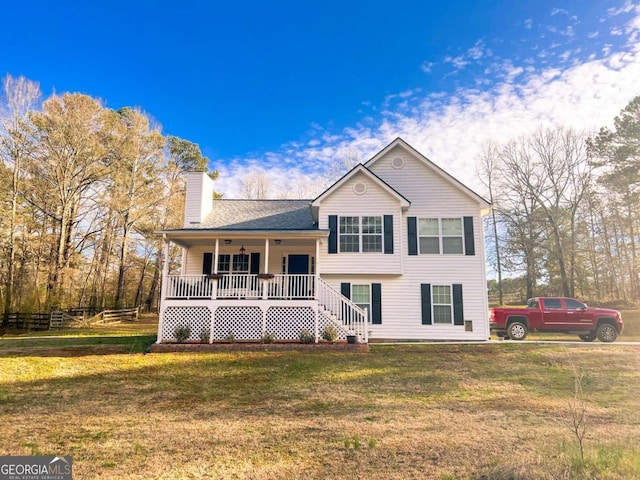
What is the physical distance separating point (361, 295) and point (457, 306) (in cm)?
405

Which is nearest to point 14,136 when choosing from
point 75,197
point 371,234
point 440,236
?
point 75,197

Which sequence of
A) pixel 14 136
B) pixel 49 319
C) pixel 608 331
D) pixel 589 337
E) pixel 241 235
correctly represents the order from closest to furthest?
pixel 241 235, pixel 608 331, pixel 589 337, pixel 49 319, pixel 14 136

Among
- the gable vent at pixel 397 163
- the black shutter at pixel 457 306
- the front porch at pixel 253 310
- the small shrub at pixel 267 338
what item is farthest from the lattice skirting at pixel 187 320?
the gable vent at pixel 397 163

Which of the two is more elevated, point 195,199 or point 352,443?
point 195,199

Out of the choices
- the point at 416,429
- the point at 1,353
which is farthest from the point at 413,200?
the point at 1,353

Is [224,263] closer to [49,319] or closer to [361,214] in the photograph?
[361,214]

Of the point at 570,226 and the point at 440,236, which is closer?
the point at 440,236

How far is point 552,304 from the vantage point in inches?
576

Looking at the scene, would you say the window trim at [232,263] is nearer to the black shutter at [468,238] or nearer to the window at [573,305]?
the black shutter at [468,238]

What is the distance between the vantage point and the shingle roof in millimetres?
15477

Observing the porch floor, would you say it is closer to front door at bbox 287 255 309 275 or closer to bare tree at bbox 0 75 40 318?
front door at bbox 287 255 309 275

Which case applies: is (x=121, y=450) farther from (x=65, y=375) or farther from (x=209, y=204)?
(x=209, y=204)

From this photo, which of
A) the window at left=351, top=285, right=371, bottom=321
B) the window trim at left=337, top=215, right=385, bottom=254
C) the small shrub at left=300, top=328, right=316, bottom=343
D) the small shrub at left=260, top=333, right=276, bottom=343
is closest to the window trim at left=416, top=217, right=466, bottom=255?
the window trim at left=337, top=215, right=385, bottom=254

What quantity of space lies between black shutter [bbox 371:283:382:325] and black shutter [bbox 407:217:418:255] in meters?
2.14
